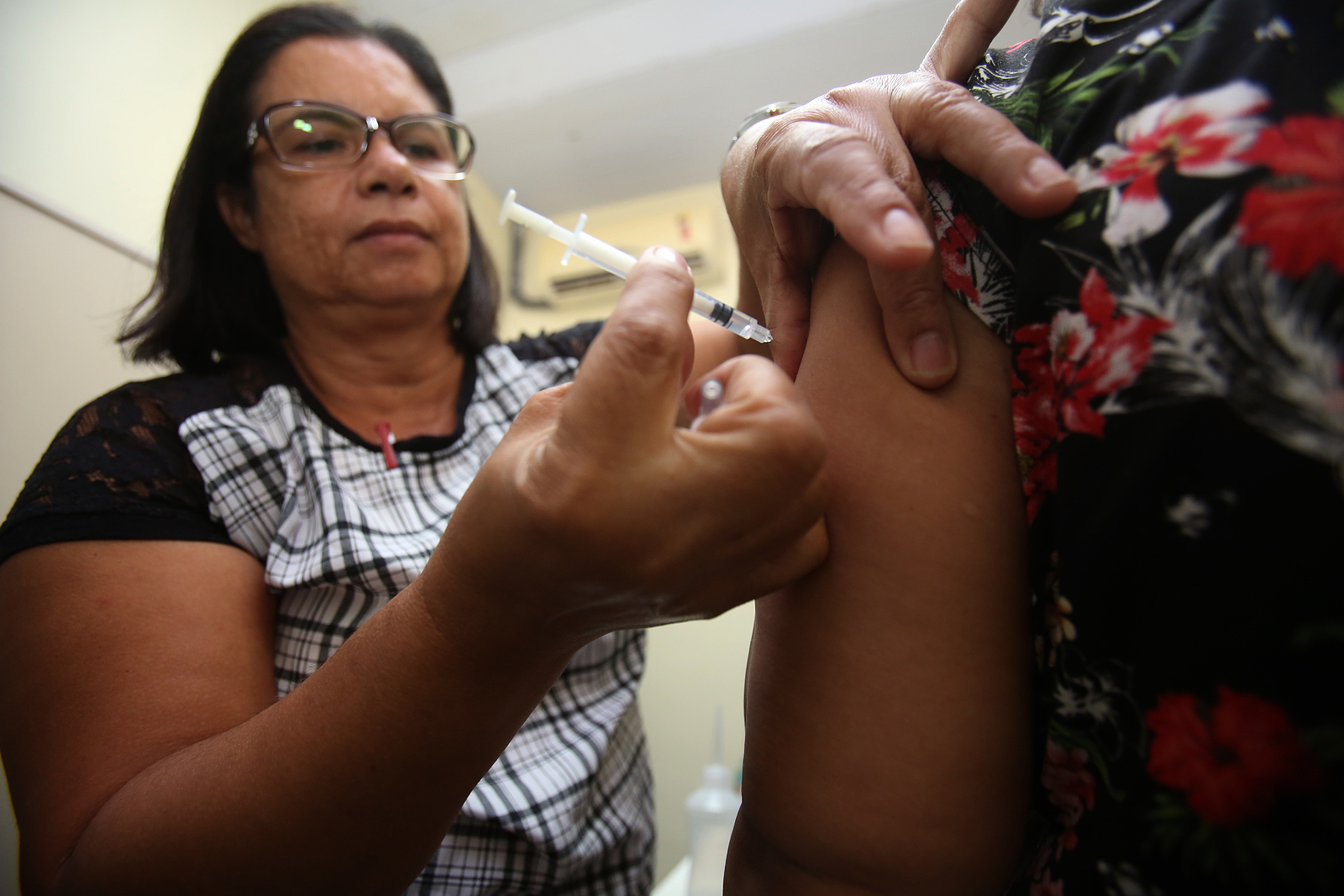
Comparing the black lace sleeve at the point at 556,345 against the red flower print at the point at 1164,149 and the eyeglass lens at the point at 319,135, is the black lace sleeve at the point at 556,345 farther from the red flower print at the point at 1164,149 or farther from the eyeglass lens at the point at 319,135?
the red flower print at the point at 1164,149

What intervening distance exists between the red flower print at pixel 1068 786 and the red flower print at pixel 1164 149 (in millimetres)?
263

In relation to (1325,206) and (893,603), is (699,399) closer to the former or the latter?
(893,603)

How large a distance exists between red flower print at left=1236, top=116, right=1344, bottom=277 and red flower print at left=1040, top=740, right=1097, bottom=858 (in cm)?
25

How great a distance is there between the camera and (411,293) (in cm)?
92

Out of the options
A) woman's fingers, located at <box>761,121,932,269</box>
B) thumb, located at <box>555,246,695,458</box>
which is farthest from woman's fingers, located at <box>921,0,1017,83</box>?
thumb, located at <box>555,246,695,458</box>

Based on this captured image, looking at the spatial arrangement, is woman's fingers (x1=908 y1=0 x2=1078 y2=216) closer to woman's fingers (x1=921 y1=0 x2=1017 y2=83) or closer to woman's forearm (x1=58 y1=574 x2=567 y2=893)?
woman's fingers (x1=921 y1=0 x2=1017 y2=83)

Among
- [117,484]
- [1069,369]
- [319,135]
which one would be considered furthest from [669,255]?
[319,135]

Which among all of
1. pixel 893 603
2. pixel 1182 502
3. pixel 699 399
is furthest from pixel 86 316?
pixel 1182 502

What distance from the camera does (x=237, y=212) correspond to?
3.36ft

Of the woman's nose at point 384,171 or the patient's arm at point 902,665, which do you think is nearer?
the patient's arm at point 902,665

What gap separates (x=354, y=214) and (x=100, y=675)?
2.00 feet

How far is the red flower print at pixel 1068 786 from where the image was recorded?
0.34 metres

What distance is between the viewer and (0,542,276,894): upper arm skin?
535mm

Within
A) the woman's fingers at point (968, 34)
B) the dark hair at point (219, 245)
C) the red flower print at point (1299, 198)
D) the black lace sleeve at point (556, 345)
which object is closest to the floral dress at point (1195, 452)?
the red flower print at point (1299, 198)
